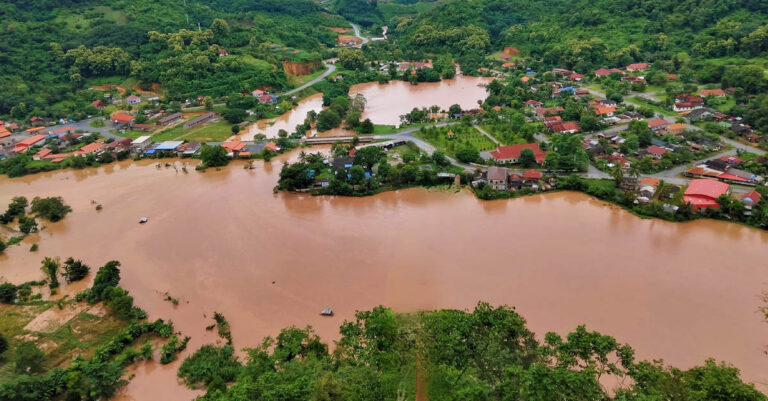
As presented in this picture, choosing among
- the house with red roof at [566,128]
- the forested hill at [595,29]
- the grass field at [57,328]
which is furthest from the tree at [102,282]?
the forested hill at [595,29]

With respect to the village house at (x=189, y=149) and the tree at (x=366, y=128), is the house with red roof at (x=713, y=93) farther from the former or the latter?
the village house at (x=189, y=149)

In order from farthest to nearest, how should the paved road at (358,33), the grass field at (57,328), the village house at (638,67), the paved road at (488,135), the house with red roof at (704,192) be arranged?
the paved road at (358,33), the village house at (638,67), the paved road at (488,135), the house with red roof at (704,192), the grass field at (57,328)

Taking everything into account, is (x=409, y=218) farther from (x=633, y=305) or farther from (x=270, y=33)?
(x=270, y=33)

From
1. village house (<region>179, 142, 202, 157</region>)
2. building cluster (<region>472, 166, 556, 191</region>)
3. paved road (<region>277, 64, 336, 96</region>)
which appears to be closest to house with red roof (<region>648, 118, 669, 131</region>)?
building cluster (<region>472, 166, 556, 191</region>)

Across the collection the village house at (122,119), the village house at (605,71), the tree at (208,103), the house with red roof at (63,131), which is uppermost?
the village house at (605,71)

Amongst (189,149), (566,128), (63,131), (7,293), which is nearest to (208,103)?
(189,149)

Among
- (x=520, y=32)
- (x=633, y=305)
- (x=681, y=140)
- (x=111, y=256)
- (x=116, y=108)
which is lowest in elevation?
(x=633, y=305)

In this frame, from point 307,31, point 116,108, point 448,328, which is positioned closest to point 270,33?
point 307,31
